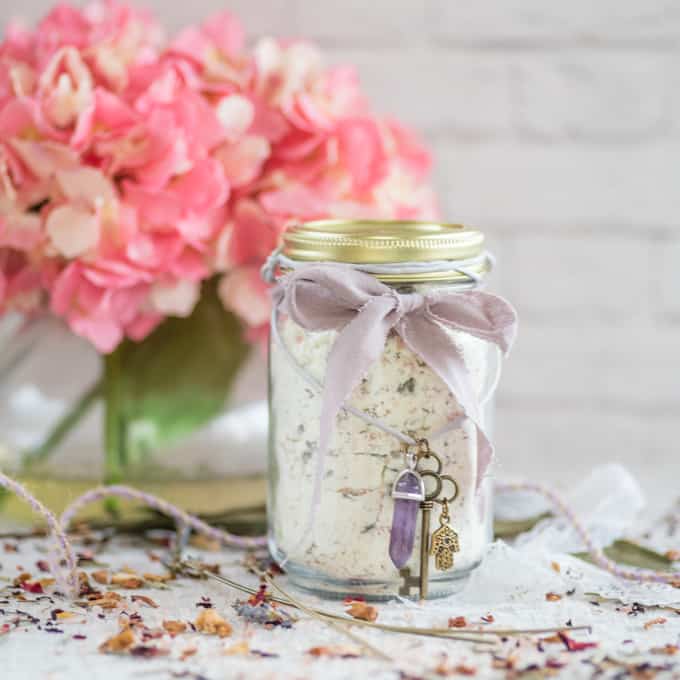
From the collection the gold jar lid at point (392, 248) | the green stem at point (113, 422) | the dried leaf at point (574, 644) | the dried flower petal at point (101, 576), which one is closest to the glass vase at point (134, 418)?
the green stem at point (113, 422)

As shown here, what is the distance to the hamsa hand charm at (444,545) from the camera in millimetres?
701

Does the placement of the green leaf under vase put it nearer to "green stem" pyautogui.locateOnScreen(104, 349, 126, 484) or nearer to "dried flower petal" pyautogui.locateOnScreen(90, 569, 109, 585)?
"green stem" pyautogui.locateOnScreen(104, 349, 126, 484)

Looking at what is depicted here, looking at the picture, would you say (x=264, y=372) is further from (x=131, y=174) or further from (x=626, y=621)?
(x=626, y=621)

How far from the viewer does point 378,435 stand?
70 cm

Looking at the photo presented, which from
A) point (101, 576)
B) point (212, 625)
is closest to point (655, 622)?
point (212, 625)

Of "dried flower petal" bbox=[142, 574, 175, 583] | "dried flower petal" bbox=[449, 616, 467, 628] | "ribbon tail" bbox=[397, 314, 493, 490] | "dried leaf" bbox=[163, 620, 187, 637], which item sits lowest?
"dried flower petal" bbox=[142, 574, 175, 583]

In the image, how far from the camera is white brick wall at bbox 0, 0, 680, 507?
1175mm

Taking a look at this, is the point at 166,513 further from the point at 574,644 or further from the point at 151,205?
the point at 574,644

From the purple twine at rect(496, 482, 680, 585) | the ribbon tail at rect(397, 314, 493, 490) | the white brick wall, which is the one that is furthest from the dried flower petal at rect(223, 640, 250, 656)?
the white brick wall

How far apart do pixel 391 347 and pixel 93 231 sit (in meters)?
0.27

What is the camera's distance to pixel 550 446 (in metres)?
1.27

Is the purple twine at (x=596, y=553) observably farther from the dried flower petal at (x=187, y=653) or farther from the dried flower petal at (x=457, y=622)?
the dried flower petal at (x=187, y=653)

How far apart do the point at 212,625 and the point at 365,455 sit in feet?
0.48

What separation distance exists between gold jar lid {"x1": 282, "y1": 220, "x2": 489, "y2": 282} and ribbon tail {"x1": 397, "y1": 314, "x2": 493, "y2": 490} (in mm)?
33
